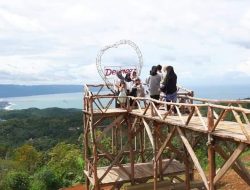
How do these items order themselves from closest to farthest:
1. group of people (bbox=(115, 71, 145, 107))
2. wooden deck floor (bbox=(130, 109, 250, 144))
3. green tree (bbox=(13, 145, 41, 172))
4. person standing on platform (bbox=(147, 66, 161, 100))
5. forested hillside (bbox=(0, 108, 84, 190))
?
1. wooden deck floor (bbox=(130, 109, 250, 144))
2. person standing on platform (bbox=(147, 66, 161, 100))
3. group of people (bbox=(115, 71, 145, 107))
4. forested hillside (bbox=(0, 108, 84, 190))
5. green tree (bbox=(13, 145, 41, 172))

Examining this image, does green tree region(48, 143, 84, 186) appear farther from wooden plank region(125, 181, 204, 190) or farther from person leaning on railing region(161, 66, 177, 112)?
person leaning on railing region(161, 66, 177, 112)

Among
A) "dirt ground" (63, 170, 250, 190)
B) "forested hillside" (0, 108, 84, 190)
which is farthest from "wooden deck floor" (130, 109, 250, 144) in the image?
"forested hillside" (0, 108, 84, 190)

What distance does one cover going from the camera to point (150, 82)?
1591 cm

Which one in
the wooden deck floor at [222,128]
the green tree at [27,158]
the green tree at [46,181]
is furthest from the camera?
the green tree at [27,158]

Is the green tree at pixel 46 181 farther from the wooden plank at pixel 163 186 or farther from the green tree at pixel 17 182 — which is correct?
the wooden plank at pixel 163 186

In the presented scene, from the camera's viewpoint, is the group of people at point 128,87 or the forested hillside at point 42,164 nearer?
the group of people at point 128,87

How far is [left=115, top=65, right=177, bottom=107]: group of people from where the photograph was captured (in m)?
14.3

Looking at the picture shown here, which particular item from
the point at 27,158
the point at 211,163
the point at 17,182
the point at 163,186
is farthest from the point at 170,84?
the point at 27,158

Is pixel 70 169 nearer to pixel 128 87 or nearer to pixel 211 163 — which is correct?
pixel 128 87

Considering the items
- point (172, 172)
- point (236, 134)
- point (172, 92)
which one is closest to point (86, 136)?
point (172, 172)

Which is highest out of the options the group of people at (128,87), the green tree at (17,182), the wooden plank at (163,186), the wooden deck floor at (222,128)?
the group of people at (128,87)

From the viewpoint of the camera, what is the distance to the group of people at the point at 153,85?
1428 cm

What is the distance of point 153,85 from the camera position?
15898mm

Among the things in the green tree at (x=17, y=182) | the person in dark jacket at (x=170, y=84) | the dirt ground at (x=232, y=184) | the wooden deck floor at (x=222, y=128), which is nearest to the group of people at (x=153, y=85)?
the person in dark jacket at (x=170, y=84)
